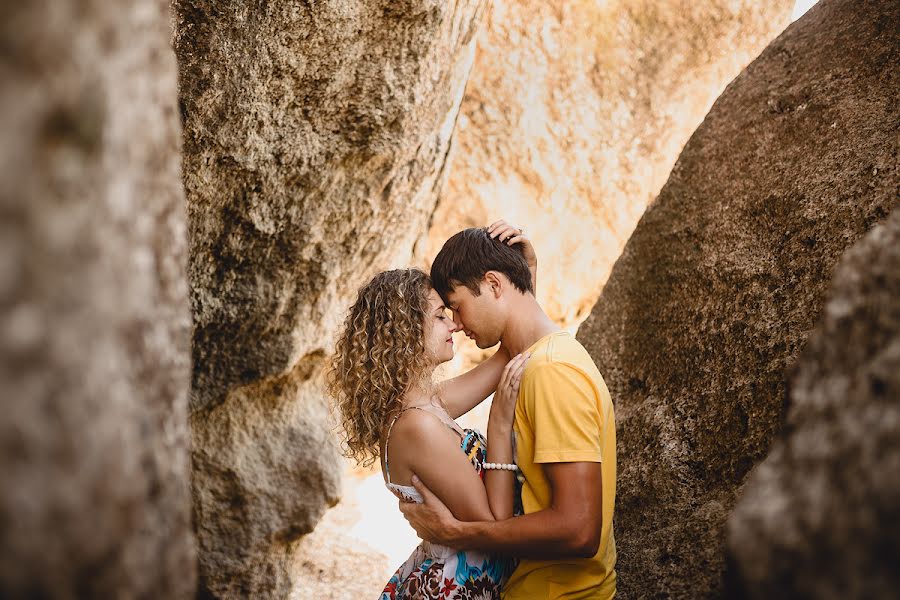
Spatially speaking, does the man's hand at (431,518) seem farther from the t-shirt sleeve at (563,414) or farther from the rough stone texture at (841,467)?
the rough stone texture at (841,467)

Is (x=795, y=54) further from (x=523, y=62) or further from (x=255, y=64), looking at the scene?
(x=523, y=62)

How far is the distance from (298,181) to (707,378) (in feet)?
6.84

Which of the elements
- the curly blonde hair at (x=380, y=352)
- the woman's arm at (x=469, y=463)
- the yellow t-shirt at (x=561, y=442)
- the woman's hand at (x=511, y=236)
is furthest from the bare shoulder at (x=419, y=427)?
the woman's hand at (x=511, y=236)

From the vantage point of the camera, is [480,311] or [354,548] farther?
[354,548]

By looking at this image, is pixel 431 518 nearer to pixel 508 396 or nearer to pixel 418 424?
pixel 418 424

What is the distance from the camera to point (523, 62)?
28.9 ft

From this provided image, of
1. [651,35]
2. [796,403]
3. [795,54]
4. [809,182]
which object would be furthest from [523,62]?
[796,403]

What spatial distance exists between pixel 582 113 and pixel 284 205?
668 centimetres

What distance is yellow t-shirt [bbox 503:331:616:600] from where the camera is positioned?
2074 millimetres

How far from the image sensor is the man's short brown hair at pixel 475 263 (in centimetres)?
260

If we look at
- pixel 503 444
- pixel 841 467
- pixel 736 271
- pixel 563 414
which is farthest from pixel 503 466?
pixel 841 467

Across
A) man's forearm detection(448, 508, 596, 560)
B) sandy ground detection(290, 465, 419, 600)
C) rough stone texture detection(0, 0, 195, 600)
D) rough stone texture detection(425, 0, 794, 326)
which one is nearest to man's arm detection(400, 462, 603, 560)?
man's forearm detection(448, 508, 596, 560)

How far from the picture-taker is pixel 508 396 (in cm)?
228

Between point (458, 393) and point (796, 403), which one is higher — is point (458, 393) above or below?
below
